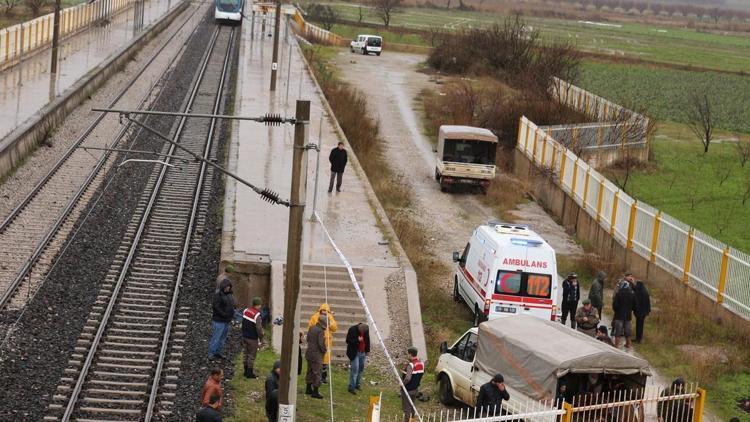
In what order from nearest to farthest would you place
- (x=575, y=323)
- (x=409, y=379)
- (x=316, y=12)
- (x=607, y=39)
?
1. (x=409, y=379)
2. (x=575, y=323)
3. (x=316, y=12)
4. (x=607, y=39)

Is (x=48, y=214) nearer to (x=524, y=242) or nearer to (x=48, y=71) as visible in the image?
(x=524, y=242)

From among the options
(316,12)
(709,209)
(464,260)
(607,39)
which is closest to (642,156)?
(709,209)

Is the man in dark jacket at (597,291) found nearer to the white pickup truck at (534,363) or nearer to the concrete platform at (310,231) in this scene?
the concrete platform at (310,231)

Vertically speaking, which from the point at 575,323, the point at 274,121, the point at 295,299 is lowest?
the point at 575,323

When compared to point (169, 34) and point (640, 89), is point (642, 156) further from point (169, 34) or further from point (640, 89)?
point (169, 34)

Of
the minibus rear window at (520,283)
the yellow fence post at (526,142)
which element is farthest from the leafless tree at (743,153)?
the minibus rear window at (520,283)

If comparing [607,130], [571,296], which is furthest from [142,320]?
[607,130]

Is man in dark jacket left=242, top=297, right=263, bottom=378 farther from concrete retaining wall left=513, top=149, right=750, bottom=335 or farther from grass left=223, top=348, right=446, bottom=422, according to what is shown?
concrete retaining wall left=513, top=149, right=750, bottom=335

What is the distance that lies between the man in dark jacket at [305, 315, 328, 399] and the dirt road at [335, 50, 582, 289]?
9.23m

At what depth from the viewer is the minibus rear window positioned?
23.9 m

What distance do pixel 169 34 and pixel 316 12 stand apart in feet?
132

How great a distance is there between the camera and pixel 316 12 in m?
117

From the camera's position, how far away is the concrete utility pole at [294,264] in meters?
15.2

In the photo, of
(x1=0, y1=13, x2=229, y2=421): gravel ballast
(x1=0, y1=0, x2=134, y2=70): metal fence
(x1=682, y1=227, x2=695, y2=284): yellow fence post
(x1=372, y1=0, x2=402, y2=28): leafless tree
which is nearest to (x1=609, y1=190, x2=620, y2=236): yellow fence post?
(x1=682, y1=227, x2=695, y2=284): yellow fence post
